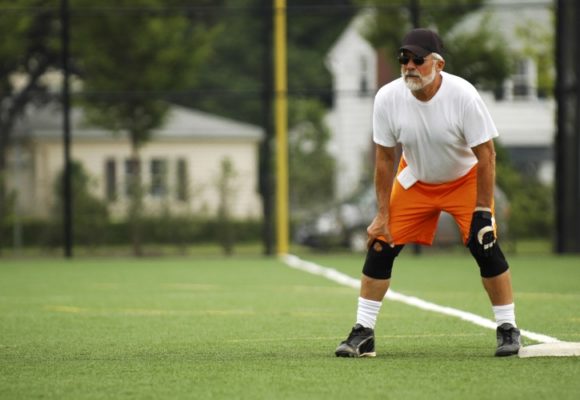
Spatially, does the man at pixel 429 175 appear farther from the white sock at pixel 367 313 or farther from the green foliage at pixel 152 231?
the green foliage at pixel 152 231

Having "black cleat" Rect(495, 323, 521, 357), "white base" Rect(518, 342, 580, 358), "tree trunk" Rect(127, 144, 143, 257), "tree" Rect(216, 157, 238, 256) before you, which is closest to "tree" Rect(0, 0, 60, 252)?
"tree trunk" Rect(127, 144, 143, 257)

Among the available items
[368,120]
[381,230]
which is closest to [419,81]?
[381,230]

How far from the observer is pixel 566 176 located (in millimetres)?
20812

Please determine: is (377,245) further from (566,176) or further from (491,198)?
(566,176)

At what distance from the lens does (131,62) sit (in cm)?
2364

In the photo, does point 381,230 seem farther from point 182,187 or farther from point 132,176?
point 132,176

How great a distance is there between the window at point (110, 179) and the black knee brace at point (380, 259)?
50.4ft

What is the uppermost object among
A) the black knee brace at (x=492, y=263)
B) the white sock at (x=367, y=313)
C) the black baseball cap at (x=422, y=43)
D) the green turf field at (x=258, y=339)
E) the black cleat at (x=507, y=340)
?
the black baseball cap at (x=422, y=43)

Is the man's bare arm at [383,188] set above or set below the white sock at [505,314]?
above

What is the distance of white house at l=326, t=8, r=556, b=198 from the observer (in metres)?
28.6

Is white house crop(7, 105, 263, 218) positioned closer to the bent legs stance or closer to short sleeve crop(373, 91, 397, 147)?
the bent legs stance

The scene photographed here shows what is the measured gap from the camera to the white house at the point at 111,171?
22.7 m

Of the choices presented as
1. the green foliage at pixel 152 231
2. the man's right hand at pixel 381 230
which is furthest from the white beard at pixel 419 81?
the green foliage at pixel 152 231

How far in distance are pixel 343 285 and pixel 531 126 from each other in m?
22.3
